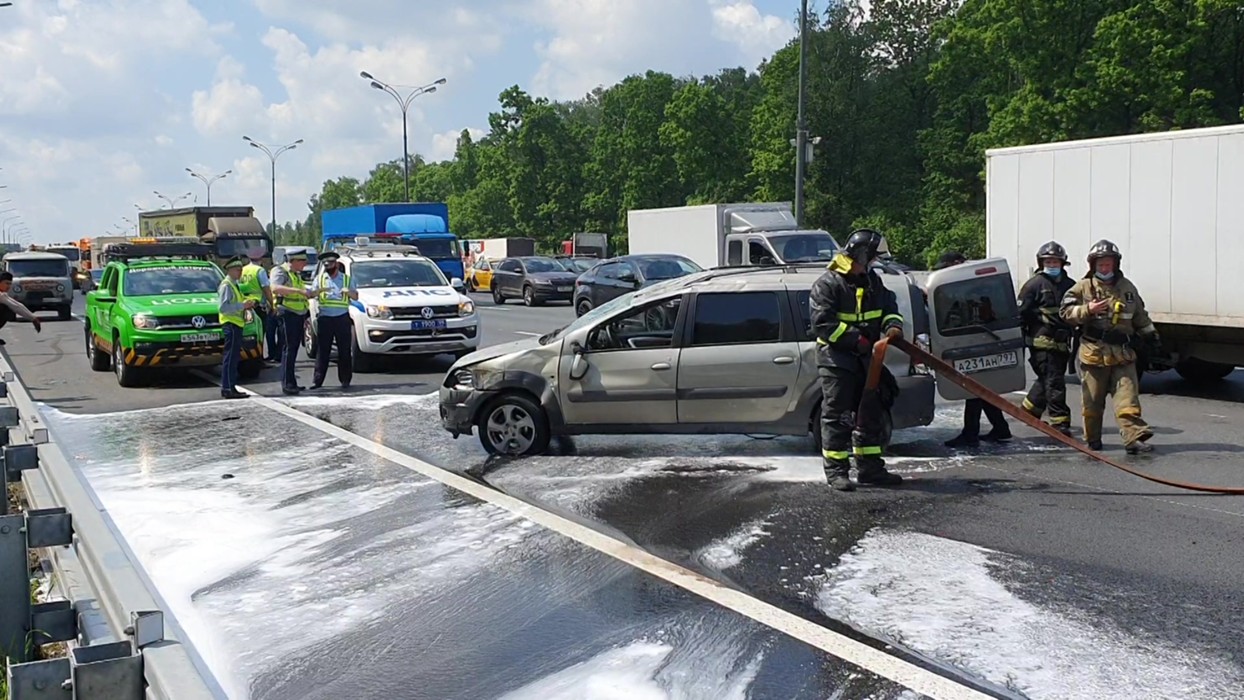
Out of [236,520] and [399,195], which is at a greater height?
[399,195]

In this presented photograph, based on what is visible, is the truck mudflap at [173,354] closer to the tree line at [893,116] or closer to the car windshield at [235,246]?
the car windshield at [235,246]

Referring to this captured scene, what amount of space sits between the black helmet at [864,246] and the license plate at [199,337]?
10071 millimetres

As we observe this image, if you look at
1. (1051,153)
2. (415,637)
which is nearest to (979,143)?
(1051,153)

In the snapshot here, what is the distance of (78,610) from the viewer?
4148 mm

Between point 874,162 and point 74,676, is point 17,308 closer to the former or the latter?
point 74,676

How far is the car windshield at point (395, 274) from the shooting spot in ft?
58.6

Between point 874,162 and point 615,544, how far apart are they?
55059mm

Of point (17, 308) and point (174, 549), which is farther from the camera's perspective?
point (17, 308)

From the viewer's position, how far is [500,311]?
33.7 metres

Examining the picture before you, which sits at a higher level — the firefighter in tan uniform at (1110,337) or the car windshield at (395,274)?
the car windshield at (395,274)

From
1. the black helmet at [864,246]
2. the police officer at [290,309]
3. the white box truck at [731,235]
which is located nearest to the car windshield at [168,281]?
the police officer at [290,309]

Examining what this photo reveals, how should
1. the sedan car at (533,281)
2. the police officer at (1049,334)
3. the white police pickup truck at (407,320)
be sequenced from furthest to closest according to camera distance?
the sedan car at (533,281) → the white police pickup truck at (407,320) → the police officer at (1049,334)

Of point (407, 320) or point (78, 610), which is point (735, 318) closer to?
point (78, 610)

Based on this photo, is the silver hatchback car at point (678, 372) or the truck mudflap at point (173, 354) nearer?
the silver hatchback car at point (678, 372)
